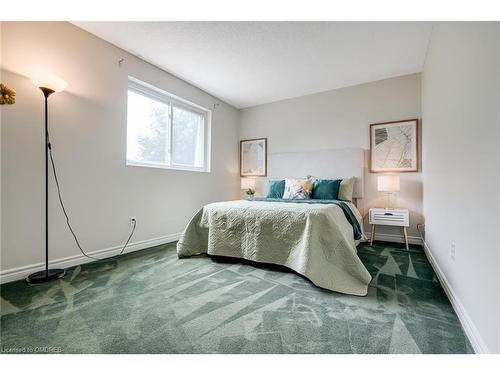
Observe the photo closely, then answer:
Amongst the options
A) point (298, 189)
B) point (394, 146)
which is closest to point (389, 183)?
point (394, 146)

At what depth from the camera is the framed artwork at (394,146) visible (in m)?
3.21

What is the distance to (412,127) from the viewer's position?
3.21 m

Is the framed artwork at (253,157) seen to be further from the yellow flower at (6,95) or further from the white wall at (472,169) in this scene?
the yellow flower at (6,95)

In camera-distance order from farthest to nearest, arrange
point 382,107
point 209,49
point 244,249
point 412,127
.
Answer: point 382,107 → point 412,127 → point 209,49 → point 244,249

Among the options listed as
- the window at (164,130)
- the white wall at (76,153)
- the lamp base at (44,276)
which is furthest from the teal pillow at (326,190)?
the lamp base at (44,276)

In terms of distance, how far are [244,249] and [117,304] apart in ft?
3.83

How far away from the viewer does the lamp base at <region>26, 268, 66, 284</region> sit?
6.13ft

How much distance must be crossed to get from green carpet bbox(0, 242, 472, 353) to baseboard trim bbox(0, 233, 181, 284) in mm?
131

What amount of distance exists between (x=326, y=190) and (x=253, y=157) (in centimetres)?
187

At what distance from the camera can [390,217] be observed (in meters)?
3.03
